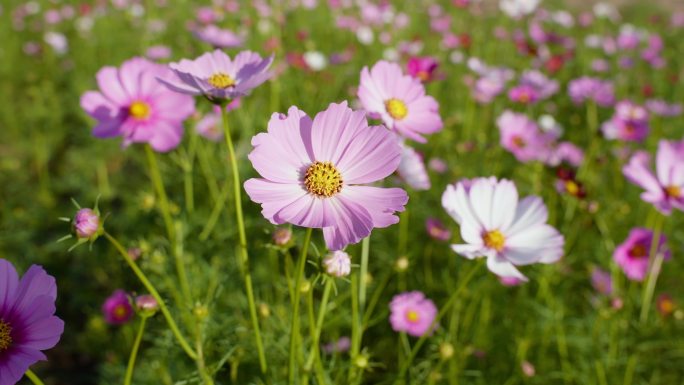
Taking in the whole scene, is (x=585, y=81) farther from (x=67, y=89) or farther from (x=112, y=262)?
(x=67, y=89)

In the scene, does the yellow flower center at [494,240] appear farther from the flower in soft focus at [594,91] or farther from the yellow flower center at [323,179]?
the flower in soft focus at [594,91]

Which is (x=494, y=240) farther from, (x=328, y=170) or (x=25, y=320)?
(x=25, y=320)

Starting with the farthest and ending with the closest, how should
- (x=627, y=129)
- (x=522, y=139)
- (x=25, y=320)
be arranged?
(x=627, y=129), (x=522, y=139), (x=25, y=320)

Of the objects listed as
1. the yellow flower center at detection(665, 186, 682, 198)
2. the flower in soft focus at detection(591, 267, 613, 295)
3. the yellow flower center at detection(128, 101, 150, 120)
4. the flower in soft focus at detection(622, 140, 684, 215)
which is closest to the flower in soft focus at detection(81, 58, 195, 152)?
the yellow flower center at detection(128, 101, 150, 120)

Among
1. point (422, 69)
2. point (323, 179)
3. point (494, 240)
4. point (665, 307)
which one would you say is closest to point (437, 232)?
point (422, 69)

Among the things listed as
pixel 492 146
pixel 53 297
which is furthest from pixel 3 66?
pixel 53 297

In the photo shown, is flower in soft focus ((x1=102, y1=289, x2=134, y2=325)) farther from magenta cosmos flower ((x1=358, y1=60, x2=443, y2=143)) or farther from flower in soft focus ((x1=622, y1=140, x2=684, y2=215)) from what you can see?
flower in soft focus ((x1=622, y1=140, x2=684, y2=215))
